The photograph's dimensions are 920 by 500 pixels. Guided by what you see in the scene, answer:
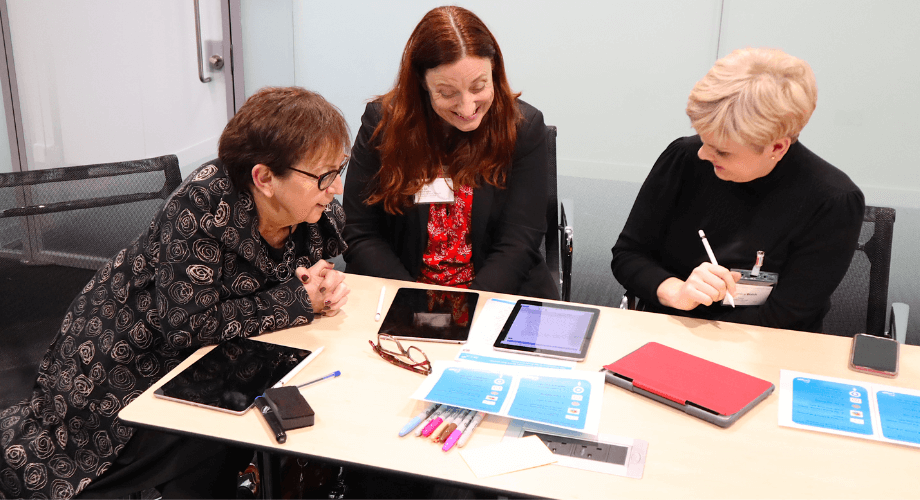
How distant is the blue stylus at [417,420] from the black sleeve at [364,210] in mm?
821

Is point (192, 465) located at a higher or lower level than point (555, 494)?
lower

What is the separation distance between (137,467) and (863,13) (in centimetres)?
303

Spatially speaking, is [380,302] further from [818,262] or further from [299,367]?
[818,262]

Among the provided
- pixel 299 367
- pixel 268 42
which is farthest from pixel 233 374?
pixel 268 42

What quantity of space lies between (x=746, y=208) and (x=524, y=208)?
2.07 feet

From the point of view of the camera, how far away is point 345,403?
4.66ft

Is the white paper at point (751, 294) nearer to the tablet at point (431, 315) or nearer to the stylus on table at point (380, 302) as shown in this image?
the tablet at point (431, 315)

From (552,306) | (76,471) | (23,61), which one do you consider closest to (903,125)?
(552,306)

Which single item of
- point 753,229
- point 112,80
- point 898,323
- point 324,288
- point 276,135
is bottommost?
point 898,323

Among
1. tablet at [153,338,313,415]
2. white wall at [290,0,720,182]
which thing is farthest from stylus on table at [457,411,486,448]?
white wall at [290,0,720,182]

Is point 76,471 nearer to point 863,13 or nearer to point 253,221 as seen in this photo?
point 253,221

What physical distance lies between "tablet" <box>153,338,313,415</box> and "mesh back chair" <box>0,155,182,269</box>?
0.68 metres

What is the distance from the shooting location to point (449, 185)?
7.13 feet

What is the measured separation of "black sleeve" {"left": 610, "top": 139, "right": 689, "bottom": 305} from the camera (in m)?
1.99
